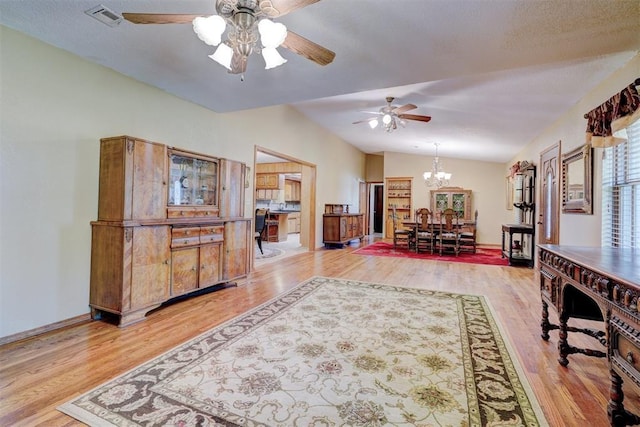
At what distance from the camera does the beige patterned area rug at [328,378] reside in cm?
151

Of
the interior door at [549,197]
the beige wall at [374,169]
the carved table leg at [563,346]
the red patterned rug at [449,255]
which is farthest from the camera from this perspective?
the beige wall at [374,169]

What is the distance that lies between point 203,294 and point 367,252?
14.2ft

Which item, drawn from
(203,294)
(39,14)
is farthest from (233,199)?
(39,14)

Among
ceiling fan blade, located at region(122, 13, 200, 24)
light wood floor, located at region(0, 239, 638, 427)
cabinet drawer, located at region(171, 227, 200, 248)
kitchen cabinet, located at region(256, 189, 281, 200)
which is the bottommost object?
light wood floor, located at region(0, 239, 638, 427)

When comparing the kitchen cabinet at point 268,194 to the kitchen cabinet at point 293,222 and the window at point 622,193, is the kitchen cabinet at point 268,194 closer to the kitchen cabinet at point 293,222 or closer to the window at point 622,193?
the kitchen cabinet at point 293,222

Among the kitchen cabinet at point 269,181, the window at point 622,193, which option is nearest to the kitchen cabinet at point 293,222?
the kitchen cabinet at point 269,181

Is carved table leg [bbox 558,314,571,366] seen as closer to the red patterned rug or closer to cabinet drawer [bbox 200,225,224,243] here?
cabinet drawer [bbox 200,225,224,243]

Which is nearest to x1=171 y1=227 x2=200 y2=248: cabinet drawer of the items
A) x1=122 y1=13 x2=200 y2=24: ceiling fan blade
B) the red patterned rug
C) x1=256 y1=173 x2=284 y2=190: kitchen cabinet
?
x1=122 y1=13 x2=200 y2=24: ceiling fan blade

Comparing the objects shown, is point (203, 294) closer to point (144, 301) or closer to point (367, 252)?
point (144, 301)

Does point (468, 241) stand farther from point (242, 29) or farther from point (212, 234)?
point (242, 29)

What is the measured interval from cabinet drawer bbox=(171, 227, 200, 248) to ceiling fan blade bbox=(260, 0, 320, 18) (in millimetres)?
2304

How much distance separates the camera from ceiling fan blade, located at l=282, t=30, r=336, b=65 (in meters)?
1.80

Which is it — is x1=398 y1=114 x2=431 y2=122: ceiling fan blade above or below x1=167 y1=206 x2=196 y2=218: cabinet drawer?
above

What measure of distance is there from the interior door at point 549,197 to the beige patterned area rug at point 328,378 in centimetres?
253
